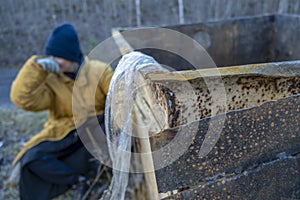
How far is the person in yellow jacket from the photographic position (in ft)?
6.54

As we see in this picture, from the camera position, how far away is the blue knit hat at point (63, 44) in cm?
199

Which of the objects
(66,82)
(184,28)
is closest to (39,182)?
(66,82)

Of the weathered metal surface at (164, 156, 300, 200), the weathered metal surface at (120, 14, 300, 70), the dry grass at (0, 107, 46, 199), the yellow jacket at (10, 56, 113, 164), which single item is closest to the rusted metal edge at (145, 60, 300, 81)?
the weathered metal surface at (164, 156, 300, 200)

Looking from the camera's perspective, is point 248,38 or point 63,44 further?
point 248,38

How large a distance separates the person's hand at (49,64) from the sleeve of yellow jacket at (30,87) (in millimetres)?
35

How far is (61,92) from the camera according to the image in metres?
2.08

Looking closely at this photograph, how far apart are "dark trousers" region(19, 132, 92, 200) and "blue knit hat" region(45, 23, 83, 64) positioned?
0.53m

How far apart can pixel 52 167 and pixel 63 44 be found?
2.58 ft

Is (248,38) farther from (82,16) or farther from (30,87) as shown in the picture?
(82,16)

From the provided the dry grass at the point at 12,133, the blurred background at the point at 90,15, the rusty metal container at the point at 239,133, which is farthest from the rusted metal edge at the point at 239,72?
the blurred background at the point at 90,15

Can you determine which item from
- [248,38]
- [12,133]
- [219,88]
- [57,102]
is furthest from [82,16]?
[219,88]

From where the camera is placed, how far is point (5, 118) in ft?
11.8

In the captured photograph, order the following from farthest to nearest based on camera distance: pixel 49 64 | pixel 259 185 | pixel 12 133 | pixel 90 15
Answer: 1. pixel 90 15
2. pixel 12 133
3. pixel 49 64
4. pixel 259 185

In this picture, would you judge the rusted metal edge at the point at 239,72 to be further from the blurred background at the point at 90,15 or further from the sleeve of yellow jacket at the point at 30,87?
the blurred background at the point at 90,15
